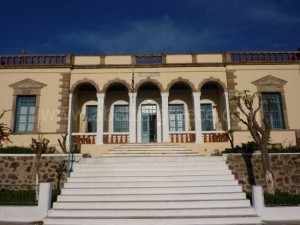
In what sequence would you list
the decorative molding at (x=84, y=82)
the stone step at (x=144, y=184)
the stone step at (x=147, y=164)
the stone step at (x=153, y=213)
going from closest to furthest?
the stone step at (x=153, y=213), the stone step at (x=144, y=184), the stone step at (x=147, y=164), the decorative molding at (x=84, y=82)

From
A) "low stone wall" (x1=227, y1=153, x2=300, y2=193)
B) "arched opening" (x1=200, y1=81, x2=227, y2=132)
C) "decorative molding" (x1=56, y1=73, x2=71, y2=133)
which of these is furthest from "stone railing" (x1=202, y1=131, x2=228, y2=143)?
"decorative molding" (x1=56, y1=73, x2=71, y2=133)

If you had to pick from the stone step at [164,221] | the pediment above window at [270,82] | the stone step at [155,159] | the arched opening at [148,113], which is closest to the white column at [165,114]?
the arched opening at [148,113]

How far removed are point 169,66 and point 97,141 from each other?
6.39 m

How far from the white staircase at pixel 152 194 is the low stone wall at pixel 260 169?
2.43 feet

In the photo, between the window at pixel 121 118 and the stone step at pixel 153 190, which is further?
the window at pixel 121 118

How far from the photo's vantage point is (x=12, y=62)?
56.5ft

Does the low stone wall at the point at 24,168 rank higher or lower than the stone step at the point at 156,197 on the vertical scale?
higher

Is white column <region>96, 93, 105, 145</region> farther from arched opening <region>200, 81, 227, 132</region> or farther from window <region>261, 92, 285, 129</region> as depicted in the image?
window <region>261, 92, 285, 129</region>

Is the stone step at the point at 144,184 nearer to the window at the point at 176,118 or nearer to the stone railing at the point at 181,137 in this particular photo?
the stone railing at the point at 181,137

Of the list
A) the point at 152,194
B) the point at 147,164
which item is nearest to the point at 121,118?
A: the point at 147,164

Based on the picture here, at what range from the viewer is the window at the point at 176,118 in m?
A: 18.3

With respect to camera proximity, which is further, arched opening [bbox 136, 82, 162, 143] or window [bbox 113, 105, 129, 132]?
window [bbox 113, 105, 129, 132]

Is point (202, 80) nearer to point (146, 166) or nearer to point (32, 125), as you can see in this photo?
point (146, 166)

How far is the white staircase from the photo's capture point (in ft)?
25.9
